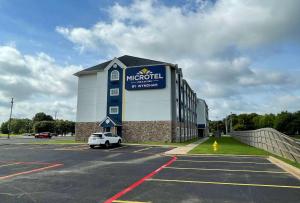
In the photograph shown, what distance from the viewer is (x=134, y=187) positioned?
8594 mm

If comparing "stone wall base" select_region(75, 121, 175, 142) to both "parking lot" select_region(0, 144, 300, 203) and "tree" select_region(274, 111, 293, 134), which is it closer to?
"parking lot" select_region(0, 144, 300, 203)

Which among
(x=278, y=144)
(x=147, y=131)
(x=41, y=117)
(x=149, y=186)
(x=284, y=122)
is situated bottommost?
(x=149, y=186)

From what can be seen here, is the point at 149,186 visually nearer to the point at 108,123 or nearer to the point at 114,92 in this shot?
the point at 108,123

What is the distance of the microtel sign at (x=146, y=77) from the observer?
1468 inches

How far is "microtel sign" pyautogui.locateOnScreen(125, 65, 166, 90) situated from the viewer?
37281 mm

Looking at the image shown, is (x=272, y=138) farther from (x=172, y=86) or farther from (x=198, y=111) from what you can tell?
(x=198, y=111)

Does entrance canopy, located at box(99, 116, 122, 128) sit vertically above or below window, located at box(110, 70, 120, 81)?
below

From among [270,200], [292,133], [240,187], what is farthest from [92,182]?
[292,133]

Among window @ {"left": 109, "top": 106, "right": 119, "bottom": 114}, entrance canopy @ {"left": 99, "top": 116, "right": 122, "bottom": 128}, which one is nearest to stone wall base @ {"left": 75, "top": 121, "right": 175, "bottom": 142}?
entrance canopy @ {"left": 99, "top": 116, "right": 122, "bottom": 128}

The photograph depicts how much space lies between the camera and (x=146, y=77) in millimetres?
38031

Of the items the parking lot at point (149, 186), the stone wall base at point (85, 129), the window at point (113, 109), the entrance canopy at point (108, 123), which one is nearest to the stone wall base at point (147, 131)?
the stone wall base at point (85, 129)

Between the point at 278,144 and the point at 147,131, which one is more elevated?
the point at 147,131

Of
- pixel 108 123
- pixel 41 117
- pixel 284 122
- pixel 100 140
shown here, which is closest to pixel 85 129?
pixel 108 123

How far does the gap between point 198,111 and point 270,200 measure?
74.0m
